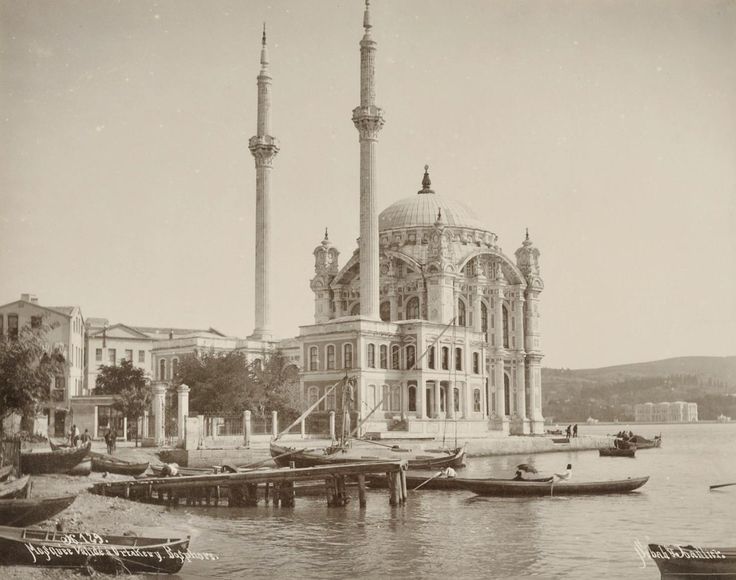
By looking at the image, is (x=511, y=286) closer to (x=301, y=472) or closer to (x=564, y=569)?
(x=301, y=472)

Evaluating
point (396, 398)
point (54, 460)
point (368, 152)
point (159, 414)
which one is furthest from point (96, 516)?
point (396, 398)

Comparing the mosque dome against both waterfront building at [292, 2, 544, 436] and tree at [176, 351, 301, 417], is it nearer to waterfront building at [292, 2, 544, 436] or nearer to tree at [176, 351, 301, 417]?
waterfront building at [292, 2, 544, 436]

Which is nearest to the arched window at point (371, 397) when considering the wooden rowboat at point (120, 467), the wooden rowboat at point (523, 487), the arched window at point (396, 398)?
the arched window at point (396, 398)

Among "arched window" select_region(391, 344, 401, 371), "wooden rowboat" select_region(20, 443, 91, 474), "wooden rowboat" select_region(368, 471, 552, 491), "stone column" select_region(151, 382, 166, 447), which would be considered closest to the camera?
"wooden rowboat" select_region(20, 443, 91, 474)

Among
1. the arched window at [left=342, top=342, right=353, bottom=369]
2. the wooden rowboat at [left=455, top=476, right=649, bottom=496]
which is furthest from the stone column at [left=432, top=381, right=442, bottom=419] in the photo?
the wooden rowboat at [left=455, top=476, right=649, bottom=496]

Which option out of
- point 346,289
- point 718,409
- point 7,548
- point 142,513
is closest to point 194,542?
point 142,513

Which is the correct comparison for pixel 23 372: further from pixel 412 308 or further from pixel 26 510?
pixel 412 308
